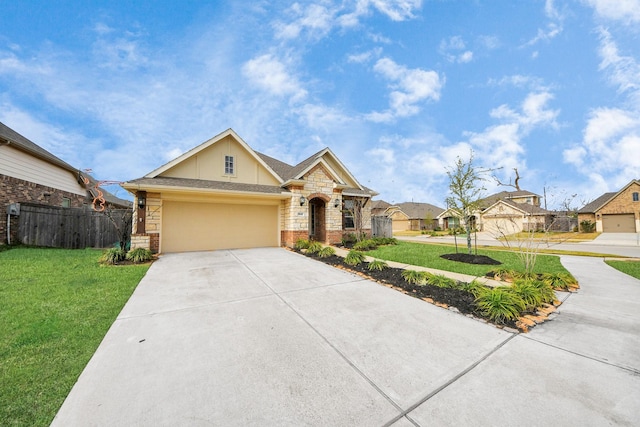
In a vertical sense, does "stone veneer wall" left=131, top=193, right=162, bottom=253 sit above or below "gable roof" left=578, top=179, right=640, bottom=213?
below

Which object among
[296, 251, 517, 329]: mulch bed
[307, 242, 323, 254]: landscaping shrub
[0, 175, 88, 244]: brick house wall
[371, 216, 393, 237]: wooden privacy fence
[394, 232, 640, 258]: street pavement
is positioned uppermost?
[0, 175, 88, 244]: brick house wall

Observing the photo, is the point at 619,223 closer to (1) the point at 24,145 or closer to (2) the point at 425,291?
(2) the point at 425,291

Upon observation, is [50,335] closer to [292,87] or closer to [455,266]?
[455,266]

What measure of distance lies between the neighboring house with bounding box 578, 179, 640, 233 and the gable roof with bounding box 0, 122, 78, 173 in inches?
2059

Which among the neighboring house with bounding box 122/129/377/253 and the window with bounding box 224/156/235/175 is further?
the window with bounding box 224/156/235/175

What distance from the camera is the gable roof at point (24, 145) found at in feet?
33.2

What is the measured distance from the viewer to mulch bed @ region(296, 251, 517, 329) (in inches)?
167

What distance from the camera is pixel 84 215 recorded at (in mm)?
11422

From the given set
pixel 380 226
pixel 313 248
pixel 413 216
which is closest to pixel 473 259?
pixel 313 248

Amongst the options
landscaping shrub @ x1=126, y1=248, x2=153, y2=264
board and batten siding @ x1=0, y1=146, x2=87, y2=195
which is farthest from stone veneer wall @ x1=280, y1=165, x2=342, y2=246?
board and batten siding @ x1=0, y1=146, x2=87, y2=195

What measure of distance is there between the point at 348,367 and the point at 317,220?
11181 millimetres

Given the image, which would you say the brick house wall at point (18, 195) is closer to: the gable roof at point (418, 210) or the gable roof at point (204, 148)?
the gable roof at point (204, 148)

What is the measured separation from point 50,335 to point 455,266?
9241 mm

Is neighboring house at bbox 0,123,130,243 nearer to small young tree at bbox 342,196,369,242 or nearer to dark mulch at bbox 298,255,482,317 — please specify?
dark mulch at bbox 298,255,482,317
